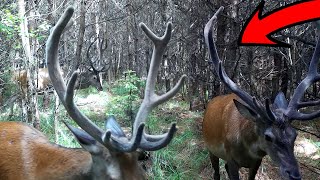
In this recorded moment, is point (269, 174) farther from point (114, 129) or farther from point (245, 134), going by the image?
point (114, 129)

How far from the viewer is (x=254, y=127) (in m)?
4.87

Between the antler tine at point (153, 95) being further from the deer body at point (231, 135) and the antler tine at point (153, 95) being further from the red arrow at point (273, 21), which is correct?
the red arrow at point (273, 21)

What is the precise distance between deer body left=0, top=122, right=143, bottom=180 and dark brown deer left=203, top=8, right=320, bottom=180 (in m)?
1.92

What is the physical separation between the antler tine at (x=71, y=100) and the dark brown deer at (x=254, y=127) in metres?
1.92

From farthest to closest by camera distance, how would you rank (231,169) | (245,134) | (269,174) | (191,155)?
(191,155) < (269,174) < (231,169) < (245,134)

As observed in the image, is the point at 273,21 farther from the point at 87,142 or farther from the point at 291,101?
the point at 87,142

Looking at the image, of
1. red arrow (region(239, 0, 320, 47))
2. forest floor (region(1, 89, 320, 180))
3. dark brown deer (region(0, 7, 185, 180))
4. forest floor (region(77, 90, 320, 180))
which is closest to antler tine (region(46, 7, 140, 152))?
dark brown deer (region(0, 7, 185, 180))

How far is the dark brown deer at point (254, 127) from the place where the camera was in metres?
4.42

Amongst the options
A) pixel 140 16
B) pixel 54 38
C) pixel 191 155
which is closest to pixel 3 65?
pixel 191 155

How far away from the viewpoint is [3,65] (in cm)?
812

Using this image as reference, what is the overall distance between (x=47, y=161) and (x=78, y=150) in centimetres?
24

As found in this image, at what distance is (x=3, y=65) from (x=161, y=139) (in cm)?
604

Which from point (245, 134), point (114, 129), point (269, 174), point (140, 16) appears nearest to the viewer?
point (114, 129)

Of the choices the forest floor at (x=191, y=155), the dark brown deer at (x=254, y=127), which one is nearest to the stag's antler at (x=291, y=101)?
the dark brown deer at (x=254, y=127)
